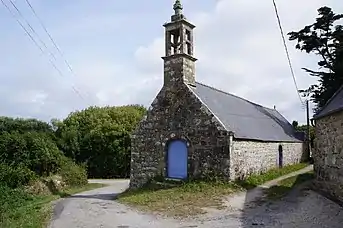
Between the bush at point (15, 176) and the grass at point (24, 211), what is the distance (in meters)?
1.39

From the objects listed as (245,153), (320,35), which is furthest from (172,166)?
(320,35)

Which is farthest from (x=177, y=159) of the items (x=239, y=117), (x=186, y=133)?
(x=239, y=117)

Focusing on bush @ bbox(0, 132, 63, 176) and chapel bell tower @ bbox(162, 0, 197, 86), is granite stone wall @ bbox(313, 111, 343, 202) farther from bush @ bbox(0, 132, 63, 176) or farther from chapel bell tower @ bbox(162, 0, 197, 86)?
bush @ bbox(0, 132, 63, 176)

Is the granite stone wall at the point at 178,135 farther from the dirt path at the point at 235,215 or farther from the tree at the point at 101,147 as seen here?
the tree at the point at 101,147

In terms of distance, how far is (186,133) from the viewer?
17.5 m

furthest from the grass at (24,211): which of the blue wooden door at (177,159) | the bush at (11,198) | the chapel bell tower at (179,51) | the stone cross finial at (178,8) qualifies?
the stone cross finial at (178,8)

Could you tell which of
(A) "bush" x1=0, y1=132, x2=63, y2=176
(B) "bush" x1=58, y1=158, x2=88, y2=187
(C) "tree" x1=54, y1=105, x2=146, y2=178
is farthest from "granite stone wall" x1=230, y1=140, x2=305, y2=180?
(C) "tree" x1=54, y1=105, x2=146, y2=178

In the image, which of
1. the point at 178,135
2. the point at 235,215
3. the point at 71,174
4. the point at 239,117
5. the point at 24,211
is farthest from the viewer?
the point at 71,174

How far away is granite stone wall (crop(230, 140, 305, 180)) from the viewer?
17.0 metres

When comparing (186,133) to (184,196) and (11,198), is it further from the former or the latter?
(11,198)

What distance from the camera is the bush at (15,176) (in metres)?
18.6

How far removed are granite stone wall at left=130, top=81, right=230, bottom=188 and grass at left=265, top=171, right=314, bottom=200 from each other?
6.62ft

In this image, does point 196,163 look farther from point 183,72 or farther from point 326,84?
point 326,84

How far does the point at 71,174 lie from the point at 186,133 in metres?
8.76
